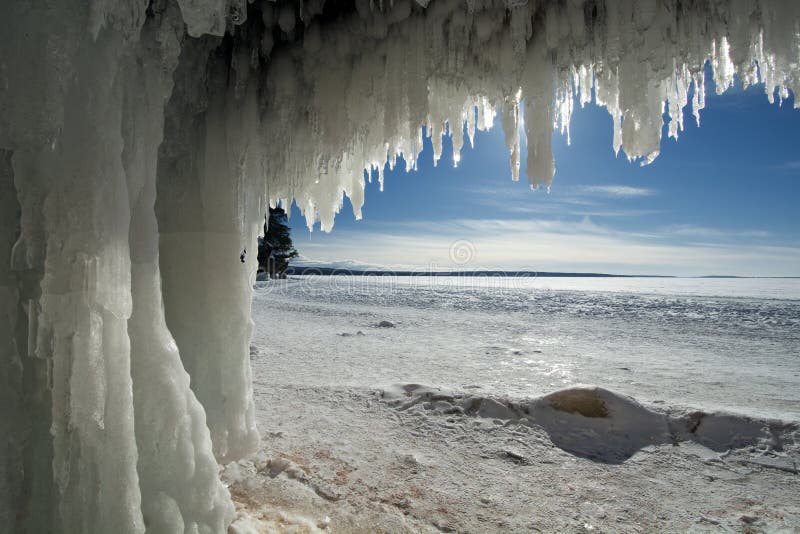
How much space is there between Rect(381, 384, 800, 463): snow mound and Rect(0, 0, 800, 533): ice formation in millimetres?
2851

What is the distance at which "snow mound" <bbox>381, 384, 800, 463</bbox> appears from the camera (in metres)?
4.36

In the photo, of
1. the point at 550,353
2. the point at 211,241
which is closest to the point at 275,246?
Result: the point at 550,353

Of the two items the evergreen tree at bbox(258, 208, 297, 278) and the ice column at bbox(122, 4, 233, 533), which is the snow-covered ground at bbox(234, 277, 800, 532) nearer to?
the ice column at bbox(122, 4, 233, 533)

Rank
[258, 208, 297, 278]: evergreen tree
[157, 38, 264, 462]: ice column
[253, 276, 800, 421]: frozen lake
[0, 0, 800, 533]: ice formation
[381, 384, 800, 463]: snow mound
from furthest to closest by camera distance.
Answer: [258, 208, 297, 278]: evergreen tree < [253, 276, 800, 421]: frozen lake < [381, 384, 800, 463]: snow mound < [157, 38, 264, 462]: ice column < [0, 0, 800, 533]: ice formation

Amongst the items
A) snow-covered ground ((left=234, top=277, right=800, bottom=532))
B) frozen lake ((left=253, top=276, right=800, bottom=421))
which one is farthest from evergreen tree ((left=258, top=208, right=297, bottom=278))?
snow-covered ground ((left=234, top=277, right=800, bottom=532))

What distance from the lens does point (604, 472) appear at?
12.8ft

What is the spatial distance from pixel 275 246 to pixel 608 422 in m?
30.4

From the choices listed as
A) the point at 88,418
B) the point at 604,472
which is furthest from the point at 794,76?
the point at 88,418

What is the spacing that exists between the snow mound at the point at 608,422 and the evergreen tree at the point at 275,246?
25996mm

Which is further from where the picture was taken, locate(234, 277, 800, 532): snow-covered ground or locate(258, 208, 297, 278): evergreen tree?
locate(258, 208, 297, 278): evergreen tree

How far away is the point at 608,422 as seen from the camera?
4785mm

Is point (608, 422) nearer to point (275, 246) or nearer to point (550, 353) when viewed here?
point (550, 353)

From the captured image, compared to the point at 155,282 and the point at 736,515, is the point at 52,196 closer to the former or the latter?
the point at 155,282

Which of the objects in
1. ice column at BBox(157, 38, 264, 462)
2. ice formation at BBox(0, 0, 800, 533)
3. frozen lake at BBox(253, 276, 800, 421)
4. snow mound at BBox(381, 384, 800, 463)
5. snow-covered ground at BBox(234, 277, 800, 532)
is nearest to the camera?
ice formation at BBox(0, 0, 800, 533)
